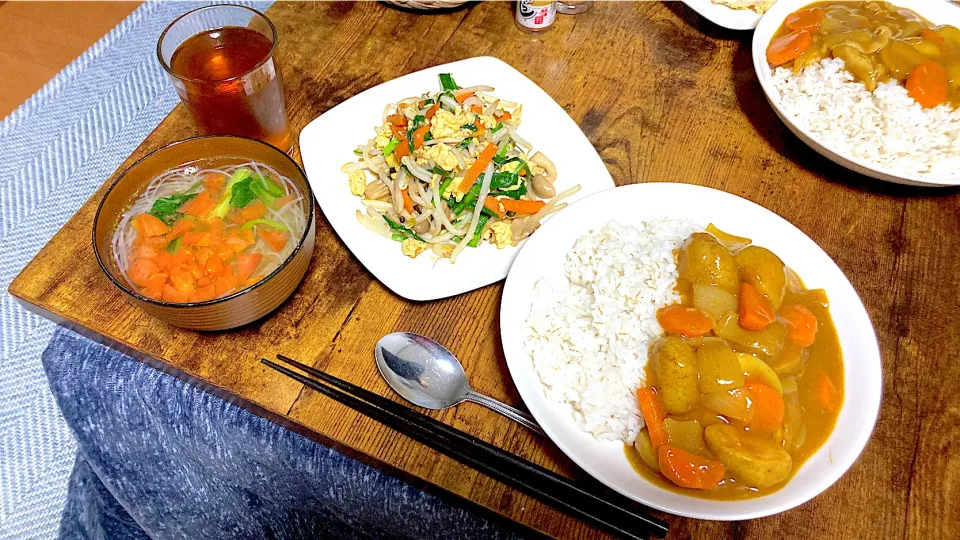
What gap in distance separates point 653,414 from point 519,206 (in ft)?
2.39

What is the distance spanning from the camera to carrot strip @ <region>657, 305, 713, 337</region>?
4.56ft

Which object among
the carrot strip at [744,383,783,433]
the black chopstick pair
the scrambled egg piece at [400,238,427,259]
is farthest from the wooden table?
the carrot strip at [744,383,783,433]

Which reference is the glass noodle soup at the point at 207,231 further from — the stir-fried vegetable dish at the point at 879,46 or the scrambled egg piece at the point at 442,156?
the stir-fried vegetable dish at the point at 879,46

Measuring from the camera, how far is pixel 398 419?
144cm

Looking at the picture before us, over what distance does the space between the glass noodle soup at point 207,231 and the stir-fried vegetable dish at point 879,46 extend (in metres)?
1.69

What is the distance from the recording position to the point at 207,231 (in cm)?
156

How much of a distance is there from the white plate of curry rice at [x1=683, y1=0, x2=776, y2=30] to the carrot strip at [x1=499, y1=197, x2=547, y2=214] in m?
1.07

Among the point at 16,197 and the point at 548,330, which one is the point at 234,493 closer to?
the point at 548,330

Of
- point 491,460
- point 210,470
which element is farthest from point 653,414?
point 210,470

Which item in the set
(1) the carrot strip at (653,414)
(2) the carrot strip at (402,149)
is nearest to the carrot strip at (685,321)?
(1) the carrot strip at (653,414)

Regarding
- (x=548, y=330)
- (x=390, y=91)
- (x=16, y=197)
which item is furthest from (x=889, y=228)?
(x=16, y=197)

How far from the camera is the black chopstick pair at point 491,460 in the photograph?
4.25ft

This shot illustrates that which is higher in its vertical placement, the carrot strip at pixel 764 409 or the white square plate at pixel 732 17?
the white square plate at pixel 732 17

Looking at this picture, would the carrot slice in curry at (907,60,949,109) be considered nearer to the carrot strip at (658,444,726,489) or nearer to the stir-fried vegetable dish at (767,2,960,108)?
the stir-fried vegetable dish at (767,2,960,108)
